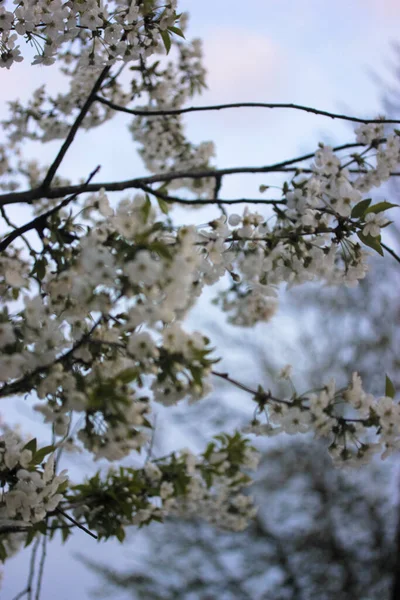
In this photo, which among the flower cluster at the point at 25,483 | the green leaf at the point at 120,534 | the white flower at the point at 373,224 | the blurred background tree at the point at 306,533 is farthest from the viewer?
the blurred background tree at the point at 306,533

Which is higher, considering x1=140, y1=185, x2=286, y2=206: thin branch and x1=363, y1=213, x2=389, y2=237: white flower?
x1=140, y1=185, x2=286, y2=206: thin branch

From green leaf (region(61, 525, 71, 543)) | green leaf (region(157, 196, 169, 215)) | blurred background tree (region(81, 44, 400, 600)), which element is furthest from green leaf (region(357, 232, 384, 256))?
blurred background tree (region(81, 44, 400, 600))

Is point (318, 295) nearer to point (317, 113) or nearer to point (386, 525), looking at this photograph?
point (386, 525)

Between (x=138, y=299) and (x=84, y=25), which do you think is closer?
(x=138, y=299)

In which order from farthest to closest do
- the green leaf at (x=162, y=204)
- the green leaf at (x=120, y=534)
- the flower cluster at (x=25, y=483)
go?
the green leaf at (x=162, y=204), the green leaf at (x=120, y=534), the flower cluster at (x=25, y=483)

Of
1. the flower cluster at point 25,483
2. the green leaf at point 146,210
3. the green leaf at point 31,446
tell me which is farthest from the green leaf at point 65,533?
the green leaf at point 146,210

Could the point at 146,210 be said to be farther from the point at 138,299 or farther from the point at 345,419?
the point at 345,419

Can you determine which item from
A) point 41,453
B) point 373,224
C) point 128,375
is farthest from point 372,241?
point 41,453

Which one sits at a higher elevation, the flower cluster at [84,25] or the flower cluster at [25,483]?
the flower cluster at [84,25]

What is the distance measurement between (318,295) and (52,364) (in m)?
5.80

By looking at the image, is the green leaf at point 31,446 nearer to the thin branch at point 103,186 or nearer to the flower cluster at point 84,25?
the thin branch at point 103,186

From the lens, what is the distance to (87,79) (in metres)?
2.49

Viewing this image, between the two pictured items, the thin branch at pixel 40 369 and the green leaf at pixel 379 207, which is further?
the green leaf at pixel 379 207

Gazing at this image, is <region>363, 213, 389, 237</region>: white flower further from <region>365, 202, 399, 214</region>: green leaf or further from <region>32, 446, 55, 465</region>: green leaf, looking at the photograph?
<region>32, 446, 55, 465</region>: green leaf
